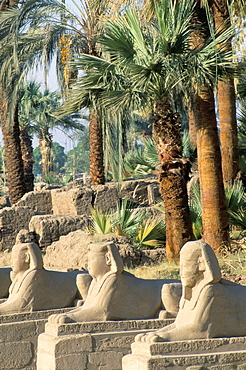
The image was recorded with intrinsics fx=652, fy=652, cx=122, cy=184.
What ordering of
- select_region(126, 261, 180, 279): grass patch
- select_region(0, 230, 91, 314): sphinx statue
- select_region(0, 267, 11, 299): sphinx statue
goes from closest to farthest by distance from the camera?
select_region(0, 230, 91, 314): sphinx statue, select_region(0, 267, 11, 299): sphinx statue, select_region(126, 261, 180, 279): grass patch

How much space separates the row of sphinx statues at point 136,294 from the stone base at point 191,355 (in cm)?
7

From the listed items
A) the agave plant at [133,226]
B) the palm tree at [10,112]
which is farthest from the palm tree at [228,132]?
the palm tree at [10,112]

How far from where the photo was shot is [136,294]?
20.4 ft

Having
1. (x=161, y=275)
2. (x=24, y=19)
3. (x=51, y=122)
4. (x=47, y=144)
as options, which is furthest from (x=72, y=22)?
(x=47, y=144)

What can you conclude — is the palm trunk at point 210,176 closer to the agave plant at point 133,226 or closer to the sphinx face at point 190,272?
the agave plant at point 133,226

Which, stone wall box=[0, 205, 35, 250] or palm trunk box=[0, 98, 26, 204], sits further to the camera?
palm trunk box=[0, 98, 26, 204]

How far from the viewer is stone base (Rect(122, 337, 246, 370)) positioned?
485cm

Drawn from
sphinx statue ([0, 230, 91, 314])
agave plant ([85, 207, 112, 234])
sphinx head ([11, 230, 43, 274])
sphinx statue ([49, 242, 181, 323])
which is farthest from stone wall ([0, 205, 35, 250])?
sphinx statue ([49, 242, 181, 323])

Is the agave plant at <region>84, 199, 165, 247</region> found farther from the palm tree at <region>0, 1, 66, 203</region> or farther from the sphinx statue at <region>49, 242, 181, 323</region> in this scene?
the sphinx statue at <region>49, 242, 181, 323</region>

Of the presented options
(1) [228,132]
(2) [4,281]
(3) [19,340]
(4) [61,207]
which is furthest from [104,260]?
(4) [61,207]

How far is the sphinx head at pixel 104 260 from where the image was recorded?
19.8 ft

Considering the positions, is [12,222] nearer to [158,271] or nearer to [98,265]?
[158,271]

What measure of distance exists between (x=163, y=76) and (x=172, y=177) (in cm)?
174

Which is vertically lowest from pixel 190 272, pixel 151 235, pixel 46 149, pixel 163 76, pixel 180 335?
pixel 180 335
